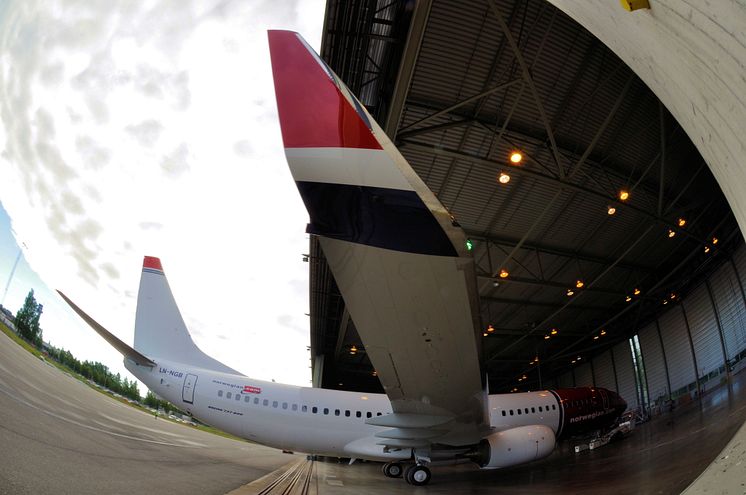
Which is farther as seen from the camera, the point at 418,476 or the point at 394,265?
the point at 418,476

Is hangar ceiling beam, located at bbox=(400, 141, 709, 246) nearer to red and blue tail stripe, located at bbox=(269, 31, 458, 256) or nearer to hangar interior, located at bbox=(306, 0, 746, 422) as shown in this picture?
hangar interior, located at bbox=(306, 0, 746, 422)

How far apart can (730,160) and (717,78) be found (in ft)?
1.68

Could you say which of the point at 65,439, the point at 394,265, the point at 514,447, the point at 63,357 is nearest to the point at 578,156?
the point at 514,447

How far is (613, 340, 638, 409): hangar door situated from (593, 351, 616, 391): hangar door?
723 mm

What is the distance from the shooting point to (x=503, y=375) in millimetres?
33438

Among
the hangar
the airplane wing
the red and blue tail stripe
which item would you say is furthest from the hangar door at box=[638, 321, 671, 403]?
the red and blue tail stripe

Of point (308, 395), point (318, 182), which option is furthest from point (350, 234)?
point (308, 395)

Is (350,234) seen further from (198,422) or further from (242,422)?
(198,422)

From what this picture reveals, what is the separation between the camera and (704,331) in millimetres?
18578

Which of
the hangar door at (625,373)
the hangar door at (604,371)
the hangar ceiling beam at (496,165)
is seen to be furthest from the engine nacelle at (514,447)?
the hangar door at (604,371)

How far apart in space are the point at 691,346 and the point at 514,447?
18.1 metres

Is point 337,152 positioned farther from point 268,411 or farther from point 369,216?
point 268,411

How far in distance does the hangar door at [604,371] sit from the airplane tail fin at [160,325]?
29.2 metres

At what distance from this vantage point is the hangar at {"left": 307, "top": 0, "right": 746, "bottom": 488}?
2.00 meters
